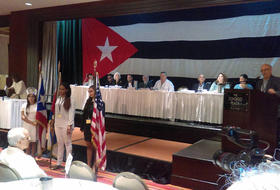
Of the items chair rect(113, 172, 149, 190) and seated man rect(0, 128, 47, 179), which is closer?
chair rect(113, 172, 149, 190)

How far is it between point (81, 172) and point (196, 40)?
21.4 ft

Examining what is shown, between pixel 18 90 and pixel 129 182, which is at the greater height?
pixel 18 90

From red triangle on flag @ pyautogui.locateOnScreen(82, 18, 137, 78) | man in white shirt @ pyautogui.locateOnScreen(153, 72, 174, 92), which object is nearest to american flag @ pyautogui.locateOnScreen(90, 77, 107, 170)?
man in white shirt @ pyautogui.locateOnScreen(153, 72, 174, 92)

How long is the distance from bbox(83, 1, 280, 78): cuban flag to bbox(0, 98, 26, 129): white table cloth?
385cm

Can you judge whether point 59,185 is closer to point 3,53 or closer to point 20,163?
point 20,163

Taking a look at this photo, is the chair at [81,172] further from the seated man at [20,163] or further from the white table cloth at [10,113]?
the white table cloth at [10,113]

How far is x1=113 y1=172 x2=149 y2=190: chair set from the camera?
204 cm

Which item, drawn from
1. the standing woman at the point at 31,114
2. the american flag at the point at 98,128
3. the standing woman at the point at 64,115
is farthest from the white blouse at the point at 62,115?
the standing woman at the point at 31,114

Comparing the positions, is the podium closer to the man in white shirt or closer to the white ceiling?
the man in white shirt

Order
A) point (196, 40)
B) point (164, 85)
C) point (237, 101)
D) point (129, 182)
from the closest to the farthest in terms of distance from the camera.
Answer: point (129, 182) → point (237, 101) → point (164, 85) → point (196, 40)

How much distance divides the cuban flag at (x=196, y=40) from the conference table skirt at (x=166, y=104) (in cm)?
196

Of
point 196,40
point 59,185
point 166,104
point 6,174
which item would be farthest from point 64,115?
point 196,40

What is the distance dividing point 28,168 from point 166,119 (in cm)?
451

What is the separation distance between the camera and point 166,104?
660cm
